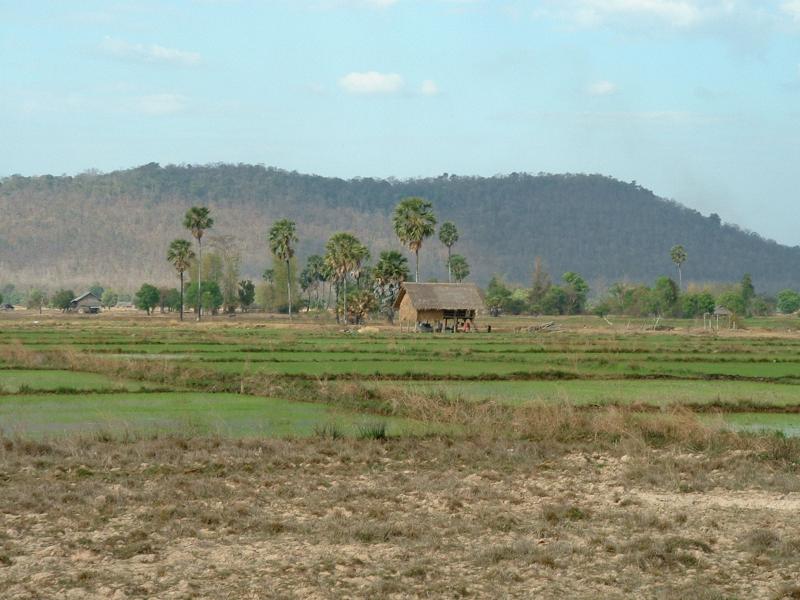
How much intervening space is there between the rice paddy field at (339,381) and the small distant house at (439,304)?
26.7 m

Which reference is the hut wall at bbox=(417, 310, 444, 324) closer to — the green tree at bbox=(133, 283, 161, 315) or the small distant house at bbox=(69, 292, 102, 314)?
the green tree at bbox=(133, 283, 161, 315)

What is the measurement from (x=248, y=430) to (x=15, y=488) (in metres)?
7.94

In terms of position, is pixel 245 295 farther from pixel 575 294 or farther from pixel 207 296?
pixel 575 294

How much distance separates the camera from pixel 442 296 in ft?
299

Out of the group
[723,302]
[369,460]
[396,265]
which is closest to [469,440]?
[369,460]

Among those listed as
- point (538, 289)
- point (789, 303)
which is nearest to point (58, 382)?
point (538, 289)

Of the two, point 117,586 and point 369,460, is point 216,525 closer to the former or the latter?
point 117,586

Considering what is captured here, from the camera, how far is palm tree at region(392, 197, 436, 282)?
337ft

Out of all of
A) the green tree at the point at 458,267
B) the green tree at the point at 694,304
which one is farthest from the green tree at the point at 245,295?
the green tree at the point at 694,304

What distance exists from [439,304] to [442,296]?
1.02 metres

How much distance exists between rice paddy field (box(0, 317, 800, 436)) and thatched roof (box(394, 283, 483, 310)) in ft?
86.9

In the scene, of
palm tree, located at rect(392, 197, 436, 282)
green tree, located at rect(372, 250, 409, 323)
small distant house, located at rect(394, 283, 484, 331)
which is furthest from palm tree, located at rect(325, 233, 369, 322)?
small distant house, located at rect(394, 283, 484, 331)

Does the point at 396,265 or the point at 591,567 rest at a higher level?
the point at 396,265

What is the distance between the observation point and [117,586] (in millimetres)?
12414
